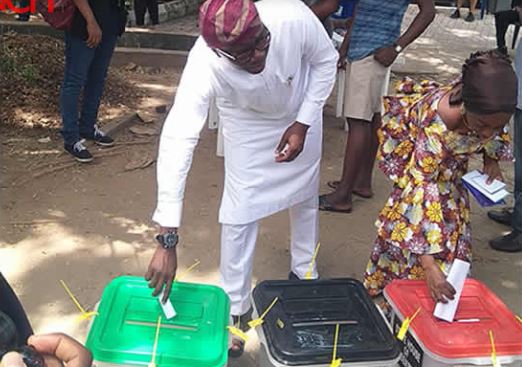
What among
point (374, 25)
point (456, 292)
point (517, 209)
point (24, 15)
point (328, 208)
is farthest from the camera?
point (24, 15)

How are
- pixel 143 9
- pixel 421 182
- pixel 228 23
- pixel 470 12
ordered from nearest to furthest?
pixel 228 23 → pixel 421 182 → pixel 143 9 → pixel 470 12

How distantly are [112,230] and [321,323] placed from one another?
1777 millimetres

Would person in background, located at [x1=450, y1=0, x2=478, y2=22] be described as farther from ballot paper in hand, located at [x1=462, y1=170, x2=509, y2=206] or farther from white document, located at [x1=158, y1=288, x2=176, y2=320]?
white document, located at [x1=158, y1=288, x2=176, y2=320]

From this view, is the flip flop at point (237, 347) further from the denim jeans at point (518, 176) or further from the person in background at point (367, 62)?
the denim jeans at point (518, 176)

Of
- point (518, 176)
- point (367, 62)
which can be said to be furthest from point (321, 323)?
point (367, 62)

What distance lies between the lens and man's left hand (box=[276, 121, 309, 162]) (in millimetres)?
2348

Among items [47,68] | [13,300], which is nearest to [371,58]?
[13,300]

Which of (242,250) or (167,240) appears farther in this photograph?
(242,250)

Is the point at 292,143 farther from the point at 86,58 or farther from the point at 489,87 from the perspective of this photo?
the point at 86,58

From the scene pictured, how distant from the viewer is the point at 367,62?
3.67m

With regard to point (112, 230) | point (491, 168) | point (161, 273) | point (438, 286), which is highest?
point (491, 168)

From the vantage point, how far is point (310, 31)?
229 centimetres

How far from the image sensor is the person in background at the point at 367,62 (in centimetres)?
358

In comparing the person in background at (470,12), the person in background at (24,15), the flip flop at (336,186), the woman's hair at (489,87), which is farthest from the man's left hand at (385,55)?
the person in background at (470,12)
